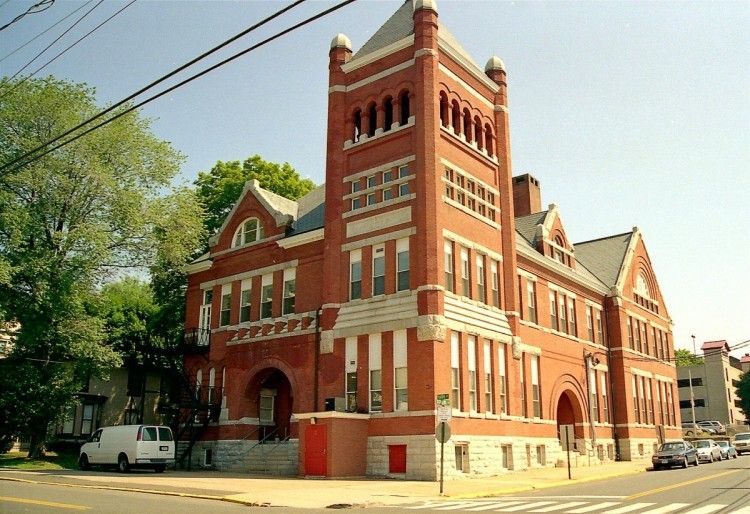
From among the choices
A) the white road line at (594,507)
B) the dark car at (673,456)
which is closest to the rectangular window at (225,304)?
the dark car at (673,456)

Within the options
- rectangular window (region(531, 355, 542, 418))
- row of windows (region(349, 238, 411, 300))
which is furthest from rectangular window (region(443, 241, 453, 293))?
rectangular window (region(531, 355, 542, 418))

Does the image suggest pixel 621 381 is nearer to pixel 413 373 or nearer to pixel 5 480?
pixel 413 373

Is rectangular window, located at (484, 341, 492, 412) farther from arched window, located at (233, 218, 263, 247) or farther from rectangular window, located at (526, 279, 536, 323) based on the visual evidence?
arched window, located at (233, 218, 263, 247)

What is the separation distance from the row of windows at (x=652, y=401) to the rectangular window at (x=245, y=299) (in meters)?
27.0

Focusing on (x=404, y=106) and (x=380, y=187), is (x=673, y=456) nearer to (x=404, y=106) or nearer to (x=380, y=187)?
(x=380, y=187)

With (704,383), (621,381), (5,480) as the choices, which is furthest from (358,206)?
(704,383)

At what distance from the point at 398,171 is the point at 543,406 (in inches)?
594

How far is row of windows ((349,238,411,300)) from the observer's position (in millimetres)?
30719

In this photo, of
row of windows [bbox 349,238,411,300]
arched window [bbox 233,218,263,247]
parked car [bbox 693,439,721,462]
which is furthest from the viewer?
parked car [bbox 693,439,721,462]

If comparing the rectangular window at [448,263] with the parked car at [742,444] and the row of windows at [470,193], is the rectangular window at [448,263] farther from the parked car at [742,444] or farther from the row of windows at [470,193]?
the parked car at [742,444]

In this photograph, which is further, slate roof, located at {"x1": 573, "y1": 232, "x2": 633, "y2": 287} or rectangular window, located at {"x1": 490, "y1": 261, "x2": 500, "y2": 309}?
slate roof, located at {"x1": 573, "y1": 232, "x2": 633, "y2": 287}

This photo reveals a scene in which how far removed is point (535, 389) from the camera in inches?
1453

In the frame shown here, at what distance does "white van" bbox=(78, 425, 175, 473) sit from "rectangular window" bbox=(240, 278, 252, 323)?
8.22m

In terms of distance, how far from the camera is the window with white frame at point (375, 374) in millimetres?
29734
